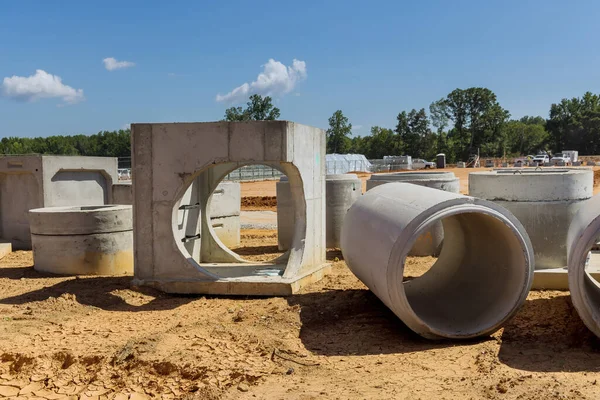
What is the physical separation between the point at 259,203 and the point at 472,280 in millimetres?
18407

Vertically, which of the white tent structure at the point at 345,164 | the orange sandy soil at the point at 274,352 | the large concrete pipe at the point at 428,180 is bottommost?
the orange sandy soil at the point at 274,352

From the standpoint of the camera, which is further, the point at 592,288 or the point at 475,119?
the point at 475,119

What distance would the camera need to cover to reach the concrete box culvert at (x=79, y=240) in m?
9.79

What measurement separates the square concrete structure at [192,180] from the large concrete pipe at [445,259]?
1.30 m

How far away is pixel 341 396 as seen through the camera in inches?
193

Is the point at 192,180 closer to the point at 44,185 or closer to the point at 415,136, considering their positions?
the point at 44,185

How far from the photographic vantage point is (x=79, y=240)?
9.83 meters

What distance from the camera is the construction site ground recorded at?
5.09m

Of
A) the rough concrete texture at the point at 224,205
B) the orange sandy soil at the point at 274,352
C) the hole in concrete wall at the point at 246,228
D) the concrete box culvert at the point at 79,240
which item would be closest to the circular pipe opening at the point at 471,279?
the orange sandy soil at the point at 274,352

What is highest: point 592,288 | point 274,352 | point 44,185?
point 44,185

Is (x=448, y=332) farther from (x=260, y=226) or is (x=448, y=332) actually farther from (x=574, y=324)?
(x=260, y=226)

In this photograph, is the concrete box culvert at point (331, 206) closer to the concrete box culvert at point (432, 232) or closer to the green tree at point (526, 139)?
the concrete box culvert at point (432, 232)

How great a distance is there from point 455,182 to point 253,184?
25315mm

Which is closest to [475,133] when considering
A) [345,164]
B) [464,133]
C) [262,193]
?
[464,133]
